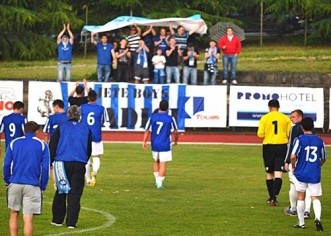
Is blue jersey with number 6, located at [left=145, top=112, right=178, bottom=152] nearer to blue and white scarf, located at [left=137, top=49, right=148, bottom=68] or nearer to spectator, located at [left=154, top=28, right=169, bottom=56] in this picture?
spectator, located at [left=154, top=28, right=169, bottom=56]

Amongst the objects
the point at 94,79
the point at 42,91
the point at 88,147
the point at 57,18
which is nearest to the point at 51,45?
the point at 57,18

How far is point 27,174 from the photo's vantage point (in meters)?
15.8

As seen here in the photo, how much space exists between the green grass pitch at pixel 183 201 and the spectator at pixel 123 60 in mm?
7567

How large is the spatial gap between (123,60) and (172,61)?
5.46ft

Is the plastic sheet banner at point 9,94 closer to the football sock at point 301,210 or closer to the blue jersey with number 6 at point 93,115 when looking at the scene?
the blue jersey with number 6 at point 93,115

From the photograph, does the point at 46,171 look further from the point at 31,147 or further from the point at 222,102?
the point at 222,102

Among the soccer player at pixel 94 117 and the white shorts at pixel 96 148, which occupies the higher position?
the soccer player at pixel 94 117

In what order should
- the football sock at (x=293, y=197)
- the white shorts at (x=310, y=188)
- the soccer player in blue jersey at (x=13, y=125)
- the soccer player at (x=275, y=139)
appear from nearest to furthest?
the white shorts at (x=310, y=188) → the football sock at (x=293, y=197) → the soccer player at (x=275, y=139) → the soccer player in blue jersey at (x=13, y=125)

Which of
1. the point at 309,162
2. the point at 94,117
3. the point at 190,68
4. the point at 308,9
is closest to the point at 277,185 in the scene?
the point at 309,162

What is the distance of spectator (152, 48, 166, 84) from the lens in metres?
38.6

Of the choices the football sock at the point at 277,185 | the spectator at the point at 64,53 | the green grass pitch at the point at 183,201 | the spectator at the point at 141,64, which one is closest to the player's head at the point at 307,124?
the green grass pitch at the point at 183,201

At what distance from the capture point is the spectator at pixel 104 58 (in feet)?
127

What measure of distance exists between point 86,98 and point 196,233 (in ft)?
23.2

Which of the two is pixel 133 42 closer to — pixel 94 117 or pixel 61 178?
pixel 94 117
